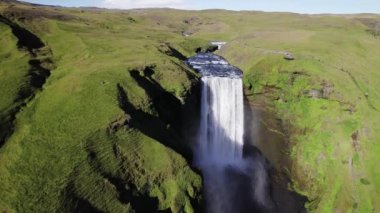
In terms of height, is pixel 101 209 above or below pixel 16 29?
below

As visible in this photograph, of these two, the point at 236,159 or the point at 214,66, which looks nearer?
the point at 236,159

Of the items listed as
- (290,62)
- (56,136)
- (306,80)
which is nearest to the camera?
(56,136)

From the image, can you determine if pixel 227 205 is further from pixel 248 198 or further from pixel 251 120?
pixel 251 120

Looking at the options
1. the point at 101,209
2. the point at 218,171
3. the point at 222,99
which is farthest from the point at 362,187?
the point at 101,209

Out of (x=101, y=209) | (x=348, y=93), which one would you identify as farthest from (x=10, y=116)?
(x=348, y=93)

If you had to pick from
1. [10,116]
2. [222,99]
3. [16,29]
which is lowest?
[222,99]

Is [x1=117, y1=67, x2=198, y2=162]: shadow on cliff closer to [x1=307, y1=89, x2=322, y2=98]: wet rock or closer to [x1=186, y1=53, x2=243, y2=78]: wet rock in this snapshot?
[x1=186, y1=53, x2=243, y2=78]: wet rock

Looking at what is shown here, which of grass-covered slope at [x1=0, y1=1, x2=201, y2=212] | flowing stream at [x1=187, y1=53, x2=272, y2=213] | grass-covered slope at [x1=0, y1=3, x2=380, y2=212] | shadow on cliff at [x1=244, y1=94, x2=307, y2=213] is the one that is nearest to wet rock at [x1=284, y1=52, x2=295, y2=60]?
grass-covered slope at [x1=0, y1=3, x2=380, y2=212]

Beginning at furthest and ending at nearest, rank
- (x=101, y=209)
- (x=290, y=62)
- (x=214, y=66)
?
(x=214, y=66)
(x=290, y=62)
(x=101, y=209)

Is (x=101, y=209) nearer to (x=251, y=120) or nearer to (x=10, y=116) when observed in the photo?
(x=10, y=116)
